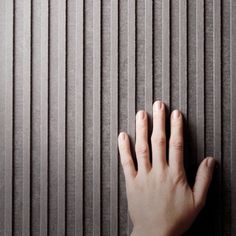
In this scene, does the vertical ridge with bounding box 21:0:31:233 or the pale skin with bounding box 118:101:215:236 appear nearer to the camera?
the pale skin with bounding box 118:101:215:236

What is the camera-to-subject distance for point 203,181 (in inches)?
43.5

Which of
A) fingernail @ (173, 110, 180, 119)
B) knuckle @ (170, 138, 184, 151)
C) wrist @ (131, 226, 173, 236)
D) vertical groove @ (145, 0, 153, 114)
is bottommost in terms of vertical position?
wrist @ (131, 226, 173, 236)

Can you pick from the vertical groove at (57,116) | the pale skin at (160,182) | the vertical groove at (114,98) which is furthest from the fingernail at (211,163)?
the vertical groove at (57,116)

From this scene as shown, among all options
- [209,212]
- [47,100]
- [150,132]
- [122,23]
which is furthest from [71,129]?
[209,212]

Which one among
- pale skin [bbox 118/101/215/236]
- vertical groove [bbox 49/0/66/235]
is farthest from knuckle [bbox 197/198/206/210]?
vertical groove [bbox 49/0/66/235]

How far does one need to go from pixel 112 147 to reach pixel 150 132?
0.11 metres

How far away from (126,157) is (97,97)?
17 cm

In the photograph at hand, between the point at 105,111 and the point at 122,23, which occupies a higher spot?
the point at 122,23

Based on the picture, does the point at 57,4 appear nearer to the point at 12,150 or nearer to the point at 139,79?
the point at 139,79

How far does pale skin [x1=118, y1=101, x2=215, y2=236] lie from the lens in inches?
42.3

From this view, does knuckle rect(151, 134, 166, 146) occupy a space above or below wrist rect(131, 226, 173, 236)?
above

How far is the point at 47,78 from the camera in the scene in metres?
1.18

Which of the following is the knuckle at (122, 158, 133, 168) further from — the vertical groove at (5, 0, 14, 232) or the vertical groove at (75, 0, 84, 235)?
the vertical groove at (5, 0, 14, 232)

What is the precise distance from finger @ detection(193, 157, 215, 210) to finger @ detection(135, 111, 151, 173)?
13 cm
